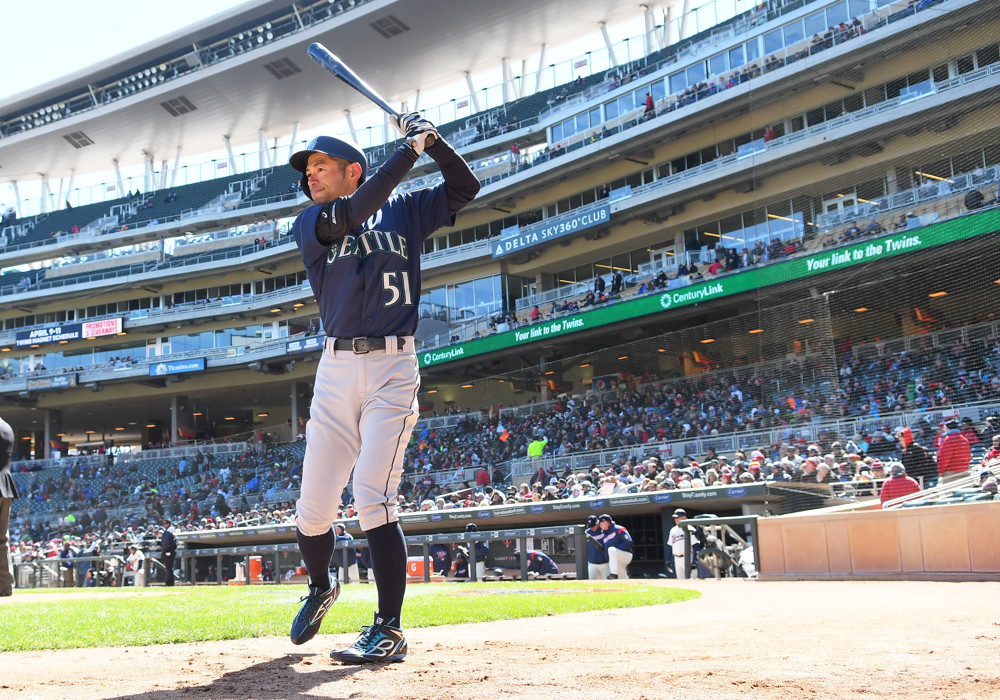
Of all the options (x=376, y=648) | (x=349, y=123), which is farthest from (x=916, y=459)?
(x=349, y=123)

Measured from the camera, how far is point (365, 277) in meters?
4.12

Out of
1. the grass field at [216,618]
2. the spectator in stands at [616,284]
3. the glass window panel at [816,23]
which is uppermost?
the glass window panel at [816,23]

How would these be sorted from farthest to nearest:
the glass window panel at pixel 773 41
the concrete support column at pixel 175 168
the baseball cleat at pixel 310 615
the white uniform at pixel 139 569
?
the concrete support column at pixel 175 168, the glass window panel at pixel 773 41, the white uniform at pixel 139 569, the baseball cleat at pixel 310 615

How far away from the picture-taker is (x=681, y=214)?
33156 millimetres

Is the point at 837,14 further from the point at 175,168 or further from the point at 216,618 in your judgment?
the point at 175,168

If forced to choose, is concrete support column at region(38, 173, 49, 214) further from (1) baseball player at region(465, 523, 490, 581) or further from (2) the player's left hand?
(2) the player's left hand

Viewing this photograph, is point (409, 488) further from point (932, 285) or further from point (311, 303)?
point (311, 303)

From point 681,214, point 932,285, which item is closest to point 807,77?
point 932,285

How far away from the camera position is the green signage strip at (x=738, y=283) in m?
16.4

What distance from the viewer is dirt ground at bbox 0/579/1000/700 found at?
2.72 metres

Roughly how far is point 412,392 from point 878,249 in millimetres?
18041

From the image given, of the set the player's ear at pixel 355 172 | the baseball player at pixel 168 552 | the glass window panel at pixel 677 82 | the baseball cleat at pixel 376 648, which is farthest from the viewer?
the glass window panel at pixel 677 82

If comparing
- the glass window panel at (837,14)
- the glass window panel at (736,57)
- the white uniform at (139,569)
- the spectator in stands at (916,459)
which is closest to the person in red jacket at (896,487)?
the spectator in stands at (916,459)

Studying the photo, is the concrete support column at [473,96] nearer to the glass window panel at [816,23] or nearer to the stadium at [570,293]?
the stadium at [570,293]
